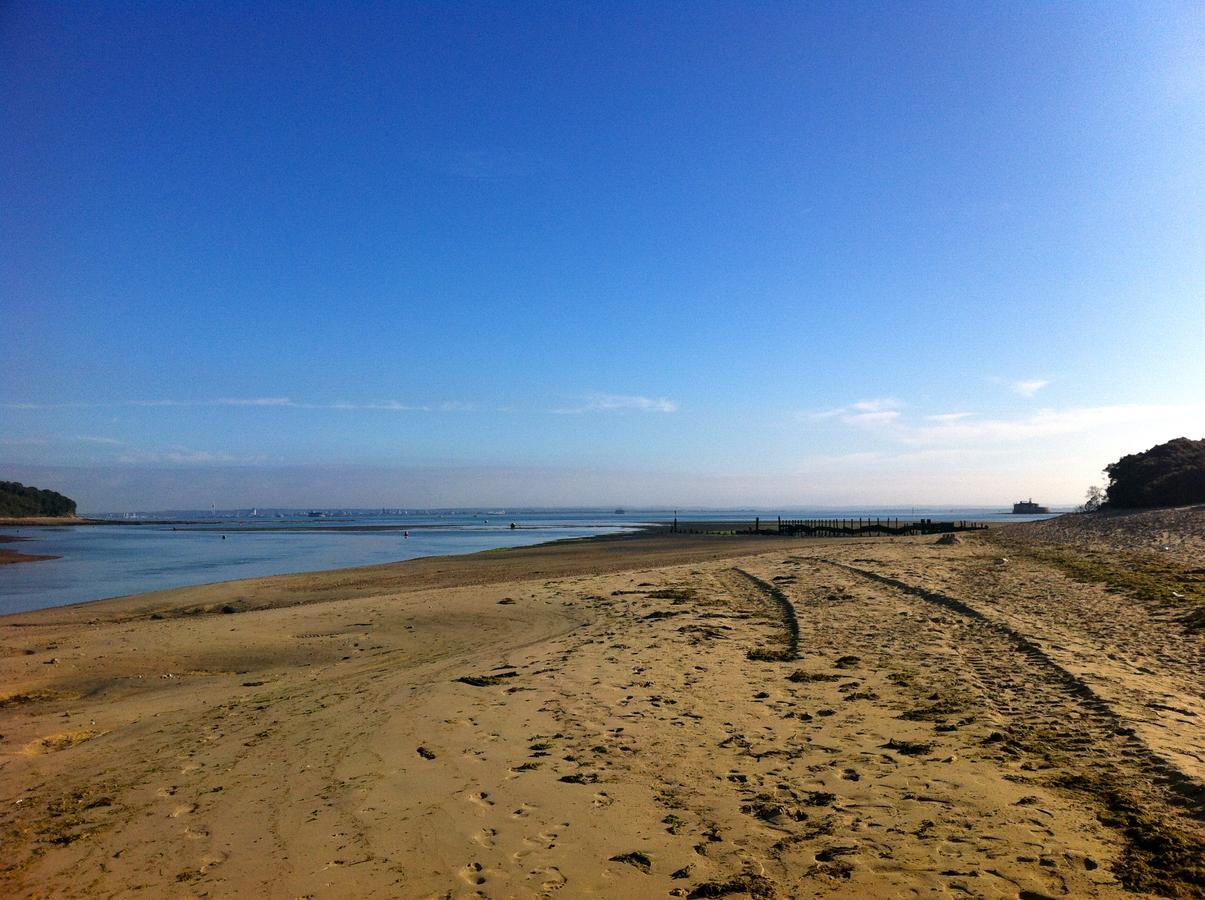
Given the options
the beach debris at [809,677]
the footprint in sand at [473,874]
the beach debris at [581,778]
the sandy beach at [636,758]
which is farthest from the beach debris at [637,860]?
the beach debris at [809,677]

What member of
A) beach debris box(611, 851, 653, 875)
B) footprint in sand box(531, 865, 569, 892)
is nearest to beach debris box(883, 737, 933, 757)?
beach debris box(611, 851, 653, 875)

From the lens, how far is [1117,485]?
5681cm

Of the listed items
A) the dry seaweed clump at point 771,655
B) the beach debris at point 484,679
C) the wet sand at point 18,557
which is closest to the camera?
the beach debris at point 484,679

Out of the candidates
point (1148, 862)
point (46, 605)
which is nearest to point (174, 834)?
point (1148, 862)

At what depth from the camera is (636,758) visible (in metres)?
6.54

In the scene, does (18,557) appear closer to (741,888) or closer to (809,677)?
(809,677)

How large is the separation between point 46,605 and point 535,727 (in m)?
24.2

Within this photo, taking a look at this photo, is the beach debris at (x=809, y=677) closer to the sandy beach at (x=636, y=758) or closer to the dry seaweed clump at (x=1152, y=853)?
the sandy beach at (x=636, y=758)

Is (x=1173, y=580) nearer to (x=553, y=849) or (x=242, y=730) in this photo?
(x=553, y=849)

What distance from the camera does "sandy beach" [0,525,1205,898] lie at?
4633 mm

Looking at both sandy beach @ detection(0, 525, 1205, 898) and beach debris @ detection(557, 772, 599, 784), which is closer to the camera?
sandy beach @ detection(0, 525, 1205, 898)

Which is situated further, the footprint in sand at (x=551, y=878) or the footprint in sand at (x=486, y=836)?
the footprint in sand at (x=486, y=836)

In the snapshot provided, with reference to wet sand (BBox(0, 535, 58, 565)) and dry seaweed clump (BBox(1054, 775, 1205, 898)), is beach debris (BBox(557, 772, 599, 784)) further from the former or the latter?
wet sand (BBox(0, 535, 58, 565))

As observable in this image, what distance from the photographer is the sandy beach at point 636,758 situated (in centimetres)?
463
